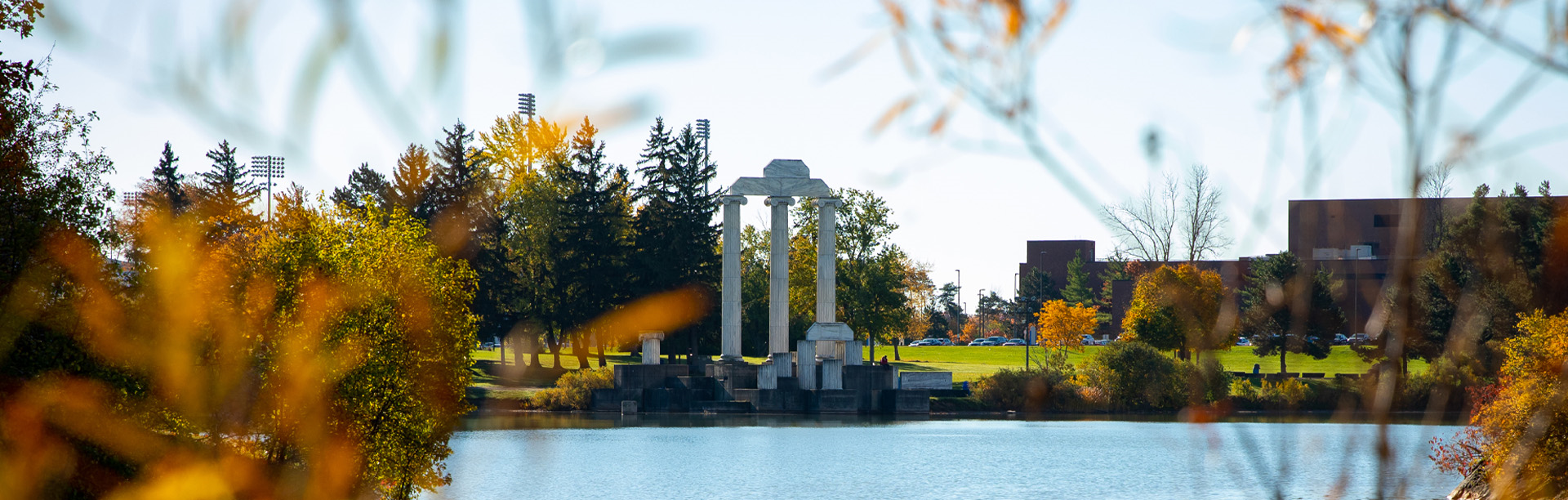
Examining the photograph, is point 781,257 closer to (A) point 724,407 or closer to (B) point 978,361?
(A) point 724,407

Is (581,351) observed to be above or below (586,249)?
below

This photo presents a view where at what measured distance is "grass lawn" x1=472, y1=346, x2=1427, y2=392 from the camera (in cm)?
7250

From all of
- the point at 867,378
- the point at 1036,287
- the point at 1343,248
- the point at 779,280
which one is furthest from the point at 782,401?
the point at 1036,287

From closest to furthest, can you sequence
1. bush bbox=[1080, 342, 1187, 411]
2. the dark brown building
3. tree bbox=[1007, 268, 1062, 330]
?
1. the dark brown building
2. bush bbox=[1080, 342, 1187, 411]
3. tree bbox=[1007, 268, 1062, 330]

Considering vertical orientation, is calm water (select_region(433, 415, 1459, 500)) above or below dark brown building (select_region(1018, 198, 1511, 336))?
below

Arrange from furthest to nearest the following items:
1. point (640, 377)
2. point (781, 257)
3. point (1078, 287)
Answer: point (1078, 287), point (781, 257), point (640, 377)

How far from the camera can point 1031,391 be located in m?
58.5

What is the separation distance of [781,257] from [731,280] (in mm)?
2690

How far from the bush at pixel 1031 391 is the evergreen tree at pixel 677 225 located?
20.6 m

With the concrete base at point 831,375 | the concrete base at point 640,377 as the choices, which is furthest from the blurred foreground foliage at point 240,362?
the concrete base at point 640,377

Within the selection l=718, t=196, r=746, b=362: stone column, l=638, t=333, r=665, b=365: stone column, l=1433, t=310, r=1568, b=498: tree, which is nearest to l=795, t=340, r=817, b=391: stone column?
l=718, t=196, r=746, b=362: stone column

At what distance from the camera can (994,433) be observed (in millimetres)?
47688

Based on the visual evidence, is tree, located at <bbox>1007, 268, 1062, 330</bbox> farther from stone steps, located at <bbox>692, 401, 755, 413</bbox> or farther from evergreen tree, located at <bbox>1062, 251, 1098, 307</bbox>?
stone steps, located at <bbox>692, 401, 755, 413</bbox>

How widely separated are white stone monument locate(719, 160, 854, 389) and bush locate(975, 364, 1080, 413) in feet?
23.1
